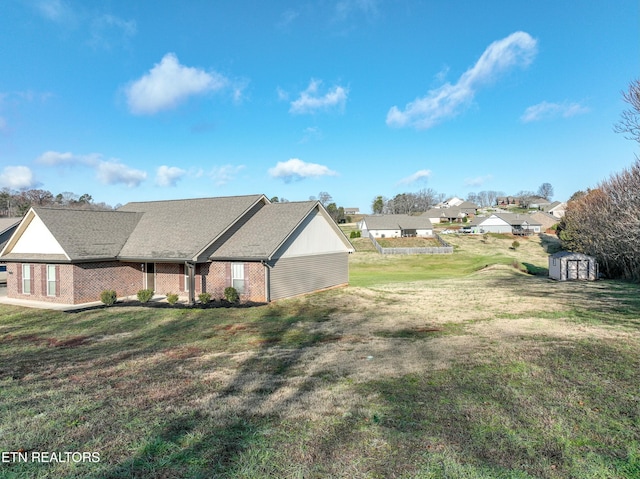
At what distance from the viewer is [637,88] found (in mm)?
18609

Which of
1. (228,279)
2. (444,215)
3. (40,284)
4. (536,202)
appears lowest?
(40,284)

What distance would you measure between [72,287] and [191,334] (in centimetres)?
1011

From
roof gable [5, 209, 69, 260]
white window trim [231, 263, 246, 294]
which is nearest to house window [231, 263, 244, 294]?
white window trim [231, 263, 246, 294]

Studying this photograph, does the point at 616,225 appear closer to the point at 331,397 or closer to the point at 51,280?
the point at 331,397

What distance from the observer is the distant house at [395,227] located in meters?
78.9

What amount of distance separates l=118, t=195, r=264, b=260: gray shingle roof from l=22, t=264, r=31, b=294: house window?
5327mm

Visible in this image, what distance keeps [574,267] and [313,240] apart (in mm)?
19795

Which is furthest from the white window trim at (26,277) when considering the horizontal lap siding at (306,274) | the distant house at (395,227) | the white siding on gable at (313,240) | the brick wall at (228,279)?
the distant house at (395,227)

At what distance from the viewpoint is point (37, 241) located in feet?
68.1

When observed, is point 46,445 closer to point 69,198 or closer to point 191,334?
point 191,334

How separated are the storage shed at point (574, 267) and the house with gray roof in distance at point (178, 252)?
1733 centimetres

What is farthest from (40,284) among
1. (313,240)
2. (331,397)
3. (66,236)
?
(331,397)

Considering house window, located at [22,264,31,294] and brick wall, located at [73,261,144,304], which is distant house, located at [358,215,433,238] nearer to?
brick wall, located at [73,261,144,304]

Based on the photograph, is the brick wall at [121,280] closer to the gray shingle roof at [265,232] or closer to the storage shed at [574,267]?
the gray shingle roof at [265,232]
